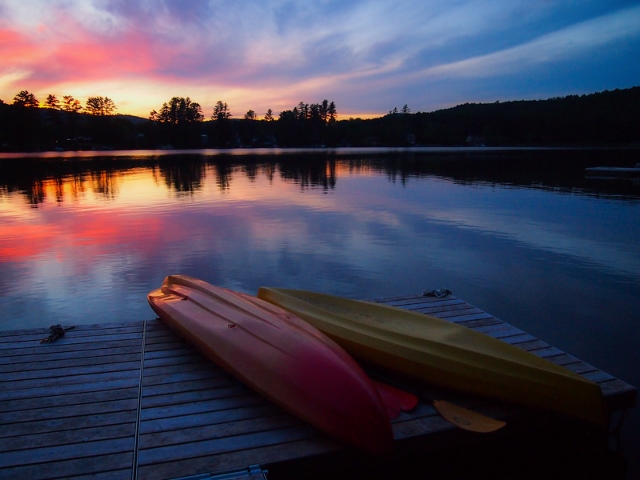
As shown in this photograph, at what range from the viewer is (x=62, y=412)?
3350 mm

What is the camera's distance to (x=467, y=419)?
130 inches

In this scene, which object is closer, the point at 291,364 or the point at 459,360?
the point at 291,364

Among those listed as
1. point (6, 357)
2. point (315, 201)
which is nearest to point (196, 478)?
point (6, 357)

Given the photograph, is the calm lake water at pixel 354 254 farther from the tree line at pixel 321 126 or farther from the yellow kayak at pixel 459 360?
the tree line at pixel 321 126

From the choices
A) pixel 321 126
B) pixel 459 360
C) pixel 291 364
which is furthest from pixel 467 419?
pixel 321 126

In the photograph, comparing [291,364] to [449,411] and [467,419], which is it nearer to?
[449,411]

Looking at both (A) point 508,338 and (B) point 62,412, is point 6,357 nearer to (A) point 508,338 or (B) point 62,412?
(B) point 62,412

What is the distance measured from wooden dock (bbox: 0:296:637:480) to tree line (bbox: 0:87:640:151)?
100254 mm

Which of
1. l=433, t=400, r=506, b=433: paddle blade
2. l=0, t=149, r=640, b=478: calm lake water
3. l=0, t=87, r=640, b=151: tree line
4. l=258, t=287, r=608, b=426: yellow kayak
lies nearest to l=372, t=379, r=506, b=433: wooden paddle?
l=433, t=400, r=506, b=433: paddle blade

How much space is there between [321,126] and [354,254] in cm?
12512

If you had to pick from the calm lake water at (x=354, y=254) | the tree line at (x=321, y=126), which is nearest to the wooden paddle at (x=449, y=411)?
the calm lake water at (x=354, y=254)

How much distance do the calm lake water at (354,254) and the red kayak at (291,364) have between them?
2.26 metres

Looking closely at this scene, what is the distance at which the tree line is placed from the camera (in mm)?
90125

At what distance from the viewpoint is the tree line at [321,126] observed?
90125 mm
